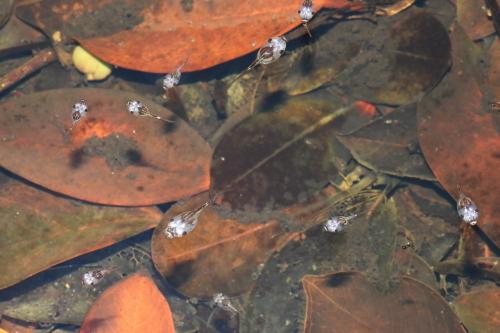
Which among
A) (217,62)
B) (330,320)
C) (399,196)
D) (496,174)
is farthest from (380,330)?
(217,62)

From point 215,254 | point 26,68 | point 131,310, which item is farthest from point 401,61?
point 26,68

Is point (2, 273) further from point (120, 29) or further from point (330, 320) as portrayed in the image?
point (330, 320)

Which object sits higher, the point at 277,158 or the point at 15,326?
the point at 277,158

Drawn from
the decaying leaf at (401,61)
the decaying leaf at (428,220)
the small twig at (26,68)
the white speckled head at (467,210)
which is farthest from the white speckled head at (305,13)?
the small twig at (26,68)

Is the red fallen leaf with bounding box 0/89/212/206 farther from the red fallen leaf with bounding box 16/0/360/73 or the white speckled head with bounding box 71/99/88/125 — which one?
the red fallen leaf with bounding box 16/0/360/73

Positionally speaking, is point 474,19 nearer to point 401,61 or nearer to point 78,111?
point 401,61

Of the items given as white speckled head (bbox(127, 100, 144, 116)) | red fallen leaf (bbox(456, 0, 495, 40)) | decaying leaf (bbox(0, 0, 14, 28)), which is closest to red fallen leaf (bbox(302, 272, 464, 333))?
white speckled head (bbox(127, 100, 144, 116))
